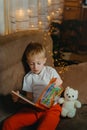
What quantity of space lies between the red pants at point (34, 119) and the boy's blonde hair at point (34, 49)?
370mm

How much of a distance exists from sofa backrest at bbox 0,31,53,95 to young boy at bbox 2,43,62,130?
0.16 feet

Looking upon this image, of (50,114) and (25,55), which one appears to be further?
(25,55)

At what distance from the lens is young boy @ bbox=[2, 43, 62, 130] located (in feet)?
5.50

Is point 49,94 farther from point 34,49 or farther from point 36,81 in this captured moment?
point 34,49

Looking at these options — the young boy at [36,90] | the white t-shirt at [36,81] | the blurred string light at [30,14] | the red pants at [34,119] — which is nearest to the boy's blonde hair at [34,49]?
the young boy at [36,90]

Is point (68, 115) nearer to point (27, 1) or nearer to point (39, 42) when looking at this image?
point (39, 42)

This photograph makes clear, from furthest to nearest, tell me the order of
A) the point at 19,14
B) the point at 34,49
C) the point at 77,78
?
1. the point at 19,14
2. the point at 77,78
3. the point at 34,49

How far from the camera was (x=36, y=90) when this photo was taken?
5.94ft

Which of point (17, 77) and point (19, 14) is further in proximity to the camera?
point (19, 14)

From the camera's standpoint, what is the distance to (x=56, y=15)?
3346mm

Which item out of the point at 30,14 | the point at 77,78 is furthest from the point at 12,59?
the point at 30,14

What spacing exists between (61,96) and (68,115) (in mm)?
208

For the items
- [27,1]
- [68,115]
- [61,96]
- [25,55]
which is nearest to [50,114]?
[68,115]

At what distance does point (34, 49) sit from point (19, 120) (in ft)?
1.55
